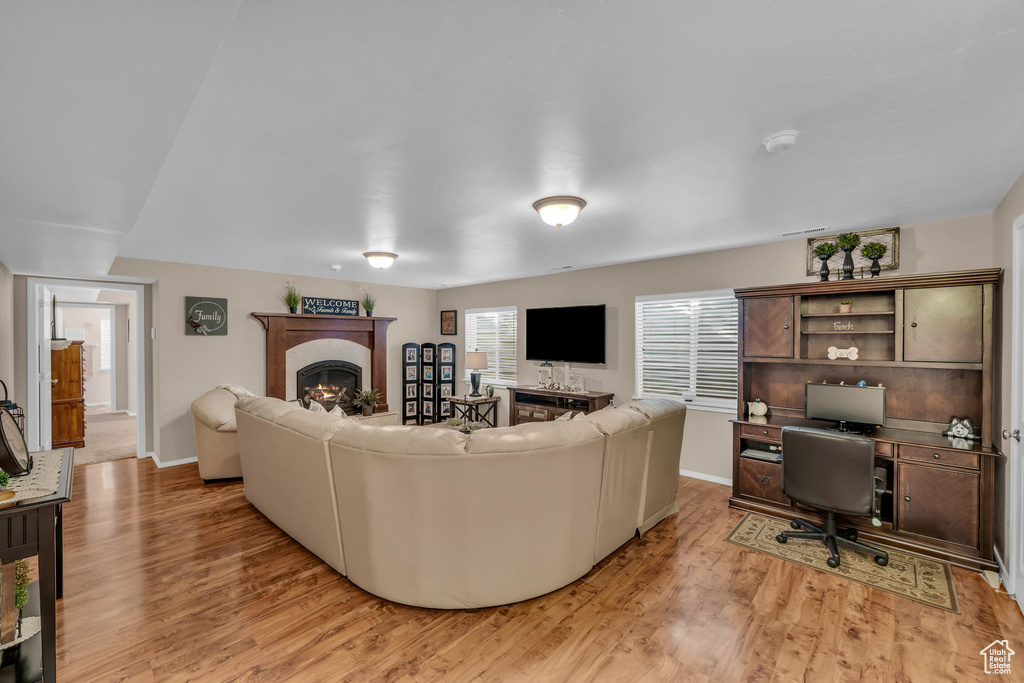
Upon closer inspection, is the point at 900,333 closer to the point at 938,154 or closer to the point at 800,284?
the point at 800,284

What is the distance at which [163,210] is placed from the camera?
3.11 m

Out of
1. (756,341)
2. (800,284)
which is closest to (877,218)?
(800,284)

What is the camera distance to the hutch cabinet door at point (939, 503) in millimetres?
2982

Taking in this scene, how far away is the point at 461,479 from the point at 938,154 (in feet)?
9.69

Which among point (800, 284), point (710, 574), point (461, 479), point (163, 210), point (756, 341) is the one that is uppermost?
point (163, 210)

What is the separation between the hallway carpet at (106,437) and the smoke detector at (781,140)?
288 inches

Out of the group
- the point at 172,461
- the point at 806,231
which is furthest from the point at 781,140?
the point at 172,461

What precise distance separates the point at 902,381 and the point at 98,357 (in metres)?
13.1

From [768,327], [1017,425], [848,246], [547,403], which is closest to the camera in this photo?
[1017,425]

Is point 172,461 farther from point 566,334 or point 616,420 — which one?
point 616,420

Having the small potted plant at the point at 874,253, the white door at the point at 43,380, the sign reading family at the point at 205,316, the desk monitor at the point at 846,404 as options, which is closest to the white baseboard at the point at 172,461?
the white door at the point at 43,380

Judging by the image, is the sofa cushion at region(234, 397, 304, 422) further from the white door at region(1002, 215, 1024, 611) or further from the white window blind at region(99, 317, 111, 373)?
the white window blind at region(99, 317, 111, 373)

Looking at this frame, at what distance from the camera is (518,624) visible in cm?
233

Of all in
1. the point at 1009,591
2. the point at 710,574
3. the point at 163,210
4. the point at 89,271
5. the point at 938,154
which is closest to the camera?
the point at 938,154
